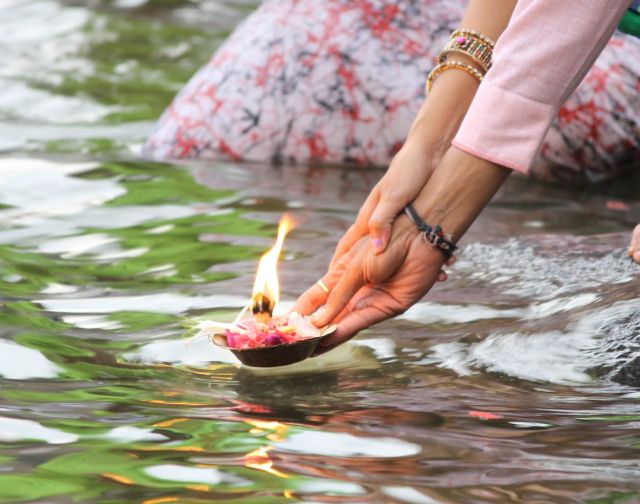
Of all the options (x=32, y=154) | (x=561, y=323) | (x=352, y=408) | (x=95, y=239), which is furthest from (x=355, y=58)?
(x=352, y=408)

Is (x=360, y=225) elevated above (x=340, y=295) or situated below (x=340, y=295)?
above

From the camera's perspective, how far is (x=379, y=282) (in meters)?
2.23

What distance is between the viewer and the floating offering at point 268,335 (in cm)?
211

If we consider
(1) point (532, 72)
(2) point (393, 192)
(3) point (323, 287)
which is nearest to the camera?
(1) point (532, 72)

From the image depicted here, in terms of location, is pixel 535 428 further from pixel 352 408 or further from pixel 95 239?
pixel 95 239

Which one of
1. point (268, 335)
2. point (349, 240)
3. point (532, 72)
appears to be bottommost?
point (268, 335)

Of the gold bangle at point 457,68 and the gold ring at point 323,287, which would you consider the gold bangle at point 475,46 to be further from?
the gold ring at point 323,287

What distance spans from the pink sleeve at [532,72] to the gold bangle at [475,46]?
21cm

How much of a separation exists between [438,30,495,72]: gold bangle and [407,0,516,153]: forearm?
0.04 feet

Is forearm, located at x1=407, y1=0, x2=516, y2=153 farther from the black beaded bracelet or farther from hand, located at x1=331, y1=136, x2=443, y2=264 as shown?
the black beaded bracelet

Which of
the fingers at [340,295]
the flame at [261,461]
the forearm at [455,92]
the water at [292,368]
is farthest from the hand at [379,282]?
the flame at [261,461]

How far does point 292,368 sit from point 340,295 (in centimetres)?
19

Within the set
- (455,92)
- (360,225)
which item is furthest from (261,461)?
(455,92)

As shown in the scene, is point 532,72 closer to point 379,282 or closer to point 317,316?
point 379,282
